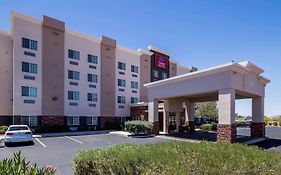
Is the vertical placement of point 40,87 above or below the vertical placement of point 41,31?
below

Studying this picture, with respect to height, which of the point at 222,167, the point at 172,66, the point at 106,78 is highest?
the point at 172,66

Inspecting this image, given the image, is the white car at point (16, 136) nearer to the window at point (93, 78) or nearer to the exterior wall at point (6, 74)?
the exterior wall at point (6, 74)

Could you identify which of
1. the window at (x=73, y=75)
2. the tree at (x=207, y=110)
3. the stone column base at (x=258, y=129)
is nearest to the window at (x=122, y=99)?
the window at (x=73, y=75)

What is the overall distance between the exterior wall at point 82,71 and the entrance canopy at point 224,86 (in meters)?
11.0

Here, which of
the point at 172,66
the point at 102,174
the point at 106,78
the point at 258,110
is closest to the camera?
the point at 102,174

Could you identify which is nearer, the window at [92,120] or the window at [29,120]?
the window at [29,120]

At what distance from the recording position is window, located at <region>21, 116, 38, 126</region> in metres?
26.2

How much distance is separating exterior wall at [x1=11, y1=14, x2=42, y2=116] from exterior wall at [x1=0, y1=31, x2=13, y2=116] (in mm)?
1037

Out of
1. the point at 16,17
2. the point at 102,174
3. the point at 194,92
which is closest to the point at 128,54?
the point at 16,17

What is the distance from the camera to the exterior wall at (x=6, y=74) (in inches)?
1018

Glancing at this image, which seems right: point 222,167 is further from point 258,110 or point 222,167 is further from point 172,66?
point 172,66

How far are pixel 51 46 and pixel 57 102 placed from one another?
6.74 meters

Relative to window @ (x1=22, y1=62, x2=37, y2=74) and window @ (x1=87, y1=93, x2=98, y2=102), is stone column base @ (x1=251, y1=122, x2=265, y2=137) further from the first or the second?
window @ (x1=22, y1=62, x2=37, y2=74)

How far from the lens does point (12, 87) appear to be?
26344 millimetres
